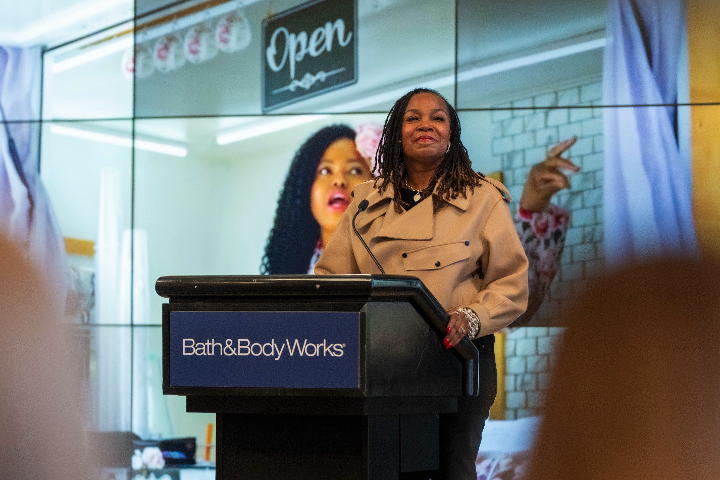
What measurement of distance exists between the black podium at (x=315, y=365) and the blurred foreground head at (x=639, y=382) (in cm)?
266

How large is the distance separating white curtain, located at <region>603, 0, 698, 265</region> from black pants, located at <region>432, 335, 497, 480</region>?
2.47 metres

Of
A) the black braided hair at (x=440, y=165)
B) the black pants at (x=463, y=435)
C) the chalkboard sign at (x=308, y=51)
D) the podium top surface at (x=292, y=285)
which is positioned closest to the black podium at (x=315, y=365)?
the podium top surface at (x=292, y=285)

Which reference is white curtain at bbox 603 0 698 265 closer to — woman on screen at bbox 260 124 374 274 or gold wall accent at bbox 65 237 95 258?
woman on screen at bbox 260 124 374 274

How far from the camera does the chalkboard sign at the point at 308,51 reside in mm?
4559

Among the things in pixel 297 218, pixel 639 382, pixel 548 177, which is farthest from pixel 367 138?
pixel 639 382

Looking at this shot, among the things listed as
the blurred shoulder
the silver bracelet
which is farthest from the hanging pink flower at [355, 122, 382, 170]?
the silver bracelet

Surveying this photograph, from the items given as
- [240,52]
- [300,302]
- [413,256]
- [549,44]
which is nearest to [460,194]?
[413,256]

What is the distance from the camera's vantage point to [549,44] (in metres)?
4.38

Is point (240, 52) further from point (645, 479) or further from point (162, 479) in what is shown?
point (645, 479)

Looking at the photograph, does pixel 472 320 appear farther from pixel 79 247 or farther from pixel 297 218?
pixel 79 247

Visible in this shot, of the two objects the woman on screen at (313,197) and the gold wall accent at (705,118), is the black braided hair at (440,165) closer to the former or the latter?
the woman on screen at (313,197)

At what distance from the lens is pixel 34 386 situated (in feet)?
15.2

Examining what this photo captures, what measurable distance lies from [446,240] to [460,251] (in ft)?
0.15

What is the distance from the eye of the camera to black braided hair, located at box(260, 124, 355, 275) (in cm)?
459
